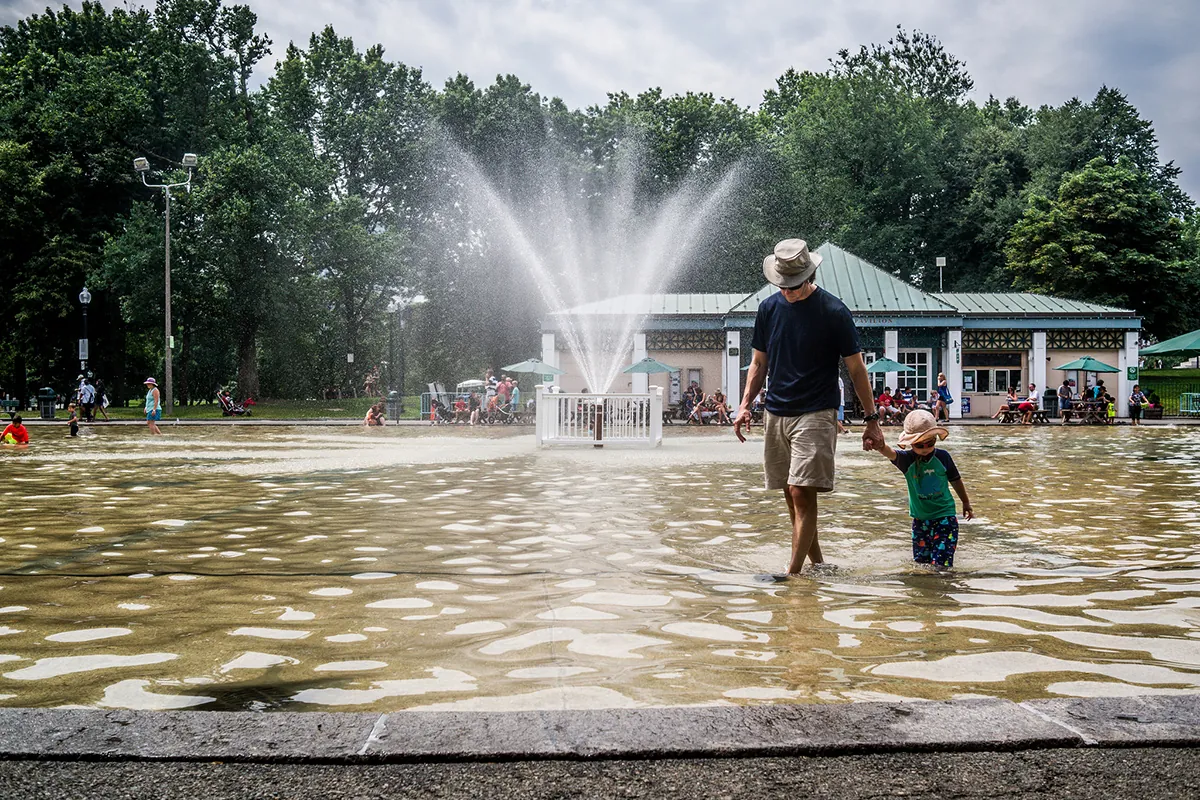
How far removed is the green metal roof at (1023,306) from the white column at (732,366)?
9.37 m

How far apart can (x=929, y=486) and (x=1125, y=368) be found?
42.7 m

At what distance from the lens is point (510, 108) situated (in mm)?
54062

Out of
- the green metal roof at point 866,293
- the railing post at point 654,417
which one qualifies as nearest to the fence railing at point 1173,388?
the green metal roof at point 866,293

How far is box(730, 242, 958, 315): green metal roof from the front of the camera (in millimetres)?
43031

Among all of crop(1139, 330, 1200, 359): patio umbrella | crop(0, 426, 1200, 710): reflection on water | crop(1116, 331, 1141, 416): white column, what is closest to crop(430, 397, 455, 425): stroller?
crop(0, 426, 1200, 710): reflection on water

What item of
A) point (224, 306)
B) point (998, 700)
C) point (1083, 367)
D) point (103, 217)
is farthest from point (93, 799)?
point (103, 217)

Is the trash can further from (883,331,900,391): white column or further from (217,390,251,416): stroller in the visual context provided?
(883,331,900,391): white column

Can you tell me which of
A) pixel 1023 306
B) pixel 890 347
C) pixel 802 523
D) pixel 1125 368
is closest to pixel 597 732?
pixel 802 523

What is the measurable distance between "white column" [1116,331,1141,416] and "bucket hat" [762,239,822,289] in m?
42.8

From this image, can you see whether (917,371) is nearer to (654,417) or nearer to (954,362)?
(954,362)

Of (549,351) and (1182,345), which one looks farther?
(549,351)

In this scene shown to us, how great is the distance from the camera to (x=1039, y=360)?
43750mm

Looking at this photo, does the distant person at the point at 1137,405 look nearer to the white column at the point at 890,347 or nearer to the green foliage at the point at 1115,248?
the white column at the point at 890,347

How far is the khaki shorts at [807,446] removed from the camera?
6141mm
